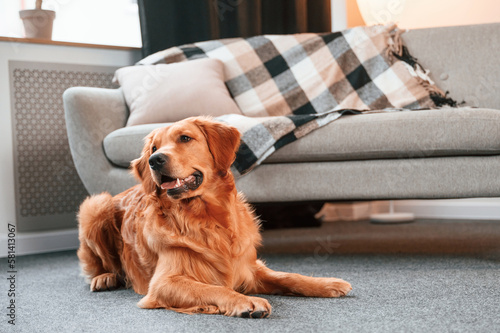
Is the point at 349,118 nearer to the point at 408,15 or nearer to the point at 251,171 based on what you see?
the point at 251,171

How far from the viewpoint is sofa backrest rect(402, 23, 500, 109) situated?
9.08ft

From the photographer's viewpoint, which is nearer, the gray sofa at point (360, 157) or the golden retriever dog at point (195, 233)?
the golden retriever dog at point (195, 233)

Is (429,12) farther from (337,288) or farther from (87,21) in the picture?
(337,288)

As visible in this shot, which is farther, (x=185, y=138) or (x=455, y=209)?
(x=455, y=209)

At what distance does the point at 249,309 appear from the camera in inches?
54.2

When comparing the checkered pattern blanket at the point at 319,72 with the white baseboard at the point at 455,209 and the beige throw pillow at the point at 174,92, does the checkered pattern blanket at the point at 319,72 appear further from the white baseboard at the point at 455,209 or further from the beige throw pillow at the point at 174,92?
the white baseboard at the point at 455,209

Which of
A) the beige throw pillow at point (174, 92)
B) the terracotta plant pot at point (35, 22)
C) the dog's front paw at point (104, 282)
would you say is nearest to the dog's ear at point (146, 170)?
the dog's front paw at point (104, 282)

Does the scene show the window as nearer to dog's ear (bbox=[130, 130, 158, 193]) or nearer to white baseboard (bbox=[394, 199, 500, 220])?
dog's ear (bbox=[130, 130, 158, 193])

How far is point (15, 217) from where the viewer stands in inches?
115

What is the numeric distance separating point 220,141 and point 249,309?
57 cm

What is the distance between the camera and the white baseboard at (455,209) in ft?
11.8

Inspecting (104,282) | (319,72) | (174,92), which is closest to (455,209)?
(319,72)

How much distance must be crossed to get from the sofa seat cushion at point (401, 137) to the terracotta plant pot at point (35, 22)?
1.71 m

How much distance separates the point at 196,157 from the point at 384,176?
2.86ft
